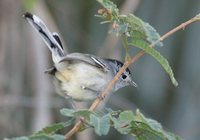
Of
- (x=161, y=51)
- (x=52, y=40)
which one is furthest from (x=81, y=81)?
(x=161, y=51)

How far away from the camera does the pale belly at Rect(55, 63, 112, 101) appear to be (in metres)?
2.41

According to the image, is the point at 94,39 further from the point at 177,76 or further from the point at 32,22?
the point at 32,22

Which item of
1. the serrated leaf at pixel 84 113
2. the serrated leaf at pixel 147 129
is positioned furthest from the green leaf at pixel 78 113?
the serrated leaf at pixel 147 129

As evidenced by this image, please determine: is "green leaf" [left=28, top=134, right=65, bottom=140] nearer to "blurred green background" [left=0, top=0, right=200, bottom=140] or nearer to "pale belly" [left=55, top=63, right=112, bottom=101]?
"pale belly" [left=55, top=63, right=112, bottom=101]

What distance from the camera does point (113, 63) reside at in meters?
2.61

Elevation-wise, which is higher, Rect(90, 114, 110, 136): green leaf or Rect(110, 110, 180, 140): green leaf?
Rect(90, 114, 110, 136): green leaf

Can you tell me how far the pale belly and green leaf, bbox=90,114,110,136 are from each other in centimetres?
74

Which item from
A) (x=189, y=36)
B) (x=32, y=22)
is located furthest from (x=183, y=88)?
(x=32, y=22)

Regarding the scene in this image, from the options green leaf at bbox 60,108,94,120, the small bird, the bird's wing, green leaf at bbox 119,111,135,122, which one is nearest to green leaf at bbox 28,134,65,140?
green leaf at bbox 60,108,94,120

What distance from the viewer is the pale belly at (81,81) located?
241 centimetres

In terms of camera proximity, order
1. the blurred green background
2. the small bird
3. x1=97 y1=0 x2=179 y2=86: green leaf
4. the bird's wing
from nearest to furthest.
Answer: x1=97 y1=0 x2=179 y2=86: green leaf < the bird's wing < the small bird < the blurred green background

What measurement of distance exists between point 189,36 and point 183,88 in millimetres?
506

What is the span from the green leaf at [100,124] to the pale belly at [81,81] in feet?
2.42

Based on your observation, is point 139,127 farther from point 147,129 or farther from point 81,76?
point 81,76
